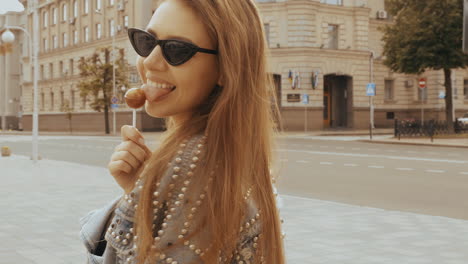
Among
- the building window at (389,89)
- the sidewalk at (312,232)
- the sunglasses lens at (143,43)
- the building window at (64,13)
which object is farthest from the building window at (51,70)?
the sunglasses lens at (143,43)

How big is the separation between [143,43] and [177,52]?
14cm

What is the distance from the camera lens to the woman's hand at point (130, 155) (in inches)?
62.1

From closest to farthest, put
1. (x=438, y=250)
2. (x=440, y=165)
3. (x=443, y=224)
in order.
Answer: (x=438, y=250)
(x=443, y=224)
(x=440, y=165)

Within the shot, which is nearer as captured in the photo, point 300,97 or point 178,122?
point 178,122

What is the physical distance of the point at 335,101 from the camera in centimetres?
4853

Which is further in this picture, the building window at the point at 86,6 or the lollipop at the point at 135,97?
the building window at the point at 86,6

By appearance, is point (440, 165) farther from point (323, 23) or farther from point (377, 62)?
point (377, 62)

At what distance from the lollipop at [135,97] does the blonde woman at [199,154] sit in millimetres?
23

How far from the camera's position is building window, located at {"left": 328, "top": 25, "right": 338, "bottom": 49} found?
46.0 m

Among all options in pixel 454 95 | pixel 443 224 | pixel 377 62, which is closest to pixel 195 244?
pixel 443 224

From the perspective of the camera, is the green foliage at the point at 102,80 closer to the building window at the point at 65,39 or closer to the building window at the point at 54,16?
the building window at the point at 65,39

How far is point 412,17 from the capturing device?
1320 inches

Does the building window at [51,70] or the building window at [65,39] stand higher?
the building window at [65,39]

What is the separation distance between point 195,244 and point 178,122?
0.42 m
